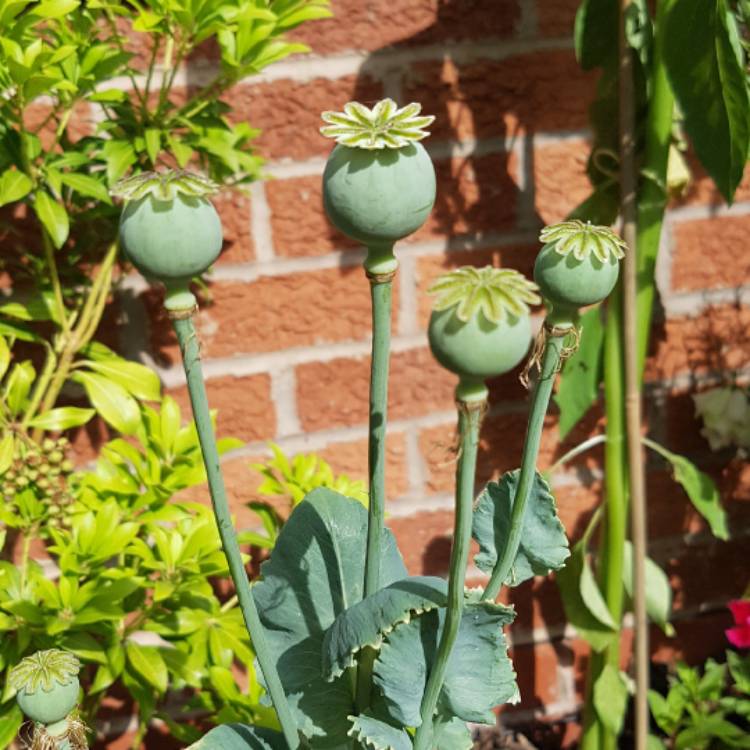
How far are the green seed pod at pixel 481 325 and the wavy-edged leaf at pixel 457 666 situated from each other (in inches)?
4.6

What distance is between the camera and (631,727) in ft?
2.88

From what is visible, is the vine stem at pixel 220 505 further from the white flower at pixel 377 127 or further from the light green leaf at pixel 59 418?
the light green leaf at pixel 59 418

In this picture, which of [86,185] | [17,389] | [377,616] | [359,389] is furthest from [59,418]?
Result: [377,616]

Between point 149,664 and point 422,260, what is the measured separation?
1.13 ft

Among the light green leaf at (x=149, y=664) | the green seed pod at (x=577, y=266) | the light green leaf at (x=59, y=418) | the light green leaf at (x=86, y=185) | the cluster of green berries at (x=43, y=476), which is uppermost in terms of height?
the green seed pod at (x=577, y=266)

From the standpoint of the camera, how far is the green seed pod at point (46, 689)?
1.06ft

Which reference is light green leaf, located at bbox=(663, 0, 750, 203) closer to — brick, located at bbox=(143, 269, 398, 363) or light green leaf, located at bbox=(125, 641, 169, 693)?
brick, located at bbox=(143, 269, 398, 363)

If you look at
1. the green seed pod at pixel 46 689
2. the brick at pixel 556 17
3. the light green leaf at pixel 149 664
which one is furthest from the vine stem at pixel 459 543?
the brick at pixel 556 17

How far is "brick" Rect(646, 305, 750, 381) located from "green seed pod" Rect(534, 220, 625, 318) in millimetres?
573

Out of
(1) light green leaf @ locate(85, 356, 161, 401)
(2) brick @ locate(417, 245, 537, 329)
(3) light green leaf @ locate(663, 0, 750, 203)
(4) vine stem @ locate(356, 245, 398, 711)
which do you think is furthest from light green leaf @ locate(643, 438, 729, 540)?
(4) vine stem @ locate(356, 245, 398, 711)

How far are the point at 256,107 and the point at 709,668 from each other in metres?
0.61

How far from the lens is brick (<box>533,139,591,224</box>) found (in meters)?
0.74

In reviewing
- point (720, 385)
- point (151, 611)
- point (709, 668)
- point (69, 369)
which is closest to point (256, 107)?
point (69, 369)

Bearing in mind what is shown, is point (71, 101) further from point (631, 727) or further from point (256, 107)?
point (631, 727)
